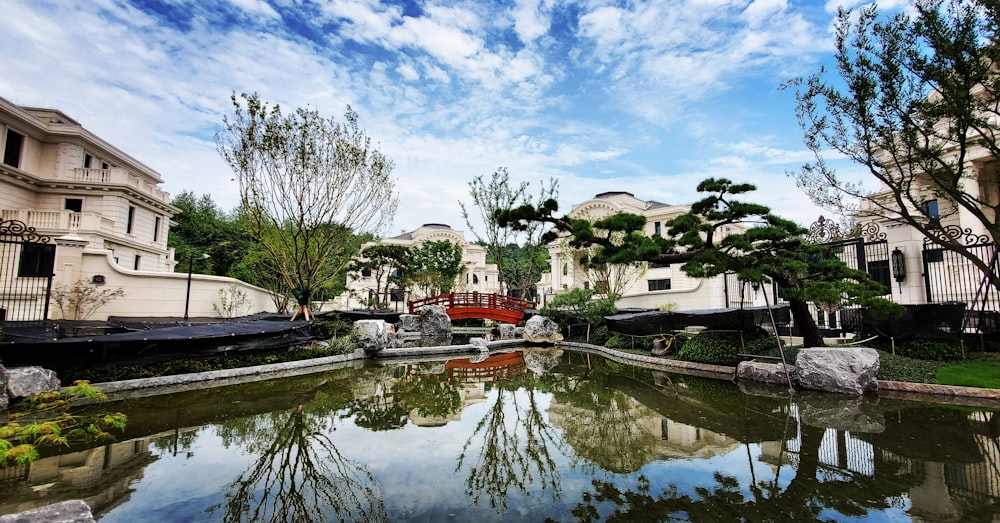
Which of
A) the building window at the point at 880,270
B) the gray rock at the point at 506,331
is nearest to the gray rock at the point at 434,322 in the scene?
the gray rock at the point at 506,331

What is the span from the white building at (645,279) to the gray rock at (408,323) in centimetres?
706

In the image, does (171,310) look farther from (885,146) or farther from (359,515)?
(885,146)

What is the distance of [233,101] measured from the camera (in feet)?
39.0

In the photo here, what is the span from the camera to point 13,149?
14.7 metres

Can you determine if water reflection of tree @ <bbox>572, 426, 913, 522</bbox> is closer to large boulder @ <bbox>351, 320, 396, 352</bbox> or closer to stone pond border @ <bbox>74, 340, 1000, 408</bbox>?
stone pond border @ <bbox>74, 340, 1000, 408</bbox>

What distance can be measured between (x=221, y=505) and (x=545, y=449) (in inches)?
115

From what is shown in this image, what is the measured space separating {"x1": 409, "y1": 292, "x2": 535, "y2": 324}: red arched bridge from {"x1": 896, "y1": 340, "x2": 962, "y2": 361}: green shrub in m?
13.9

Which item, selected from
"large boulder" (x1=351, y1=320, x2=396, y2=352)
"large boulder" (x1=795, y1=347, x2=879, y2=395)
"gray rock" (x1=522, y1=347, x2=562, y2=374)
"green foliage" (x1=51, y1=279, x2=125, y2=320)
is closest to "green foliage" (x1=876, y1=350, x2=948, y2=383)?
"large boulder" (x1=795, y1=347, x2=879, y2=395)

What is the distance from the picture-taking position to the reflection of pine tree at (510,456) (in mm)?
3559

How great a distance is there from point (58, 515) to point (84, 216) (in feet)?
56.4

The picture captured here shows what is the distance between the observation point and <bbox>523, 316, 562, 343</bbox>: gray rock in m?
16.7

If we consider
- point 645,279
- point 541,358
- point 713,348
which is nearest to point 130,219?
point 541,358

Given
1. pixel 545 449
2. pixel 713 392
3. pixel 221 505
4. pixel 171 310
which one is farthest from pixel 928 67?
pixel 171 310

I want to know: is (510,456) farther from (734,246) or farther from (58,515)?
(734,246)
